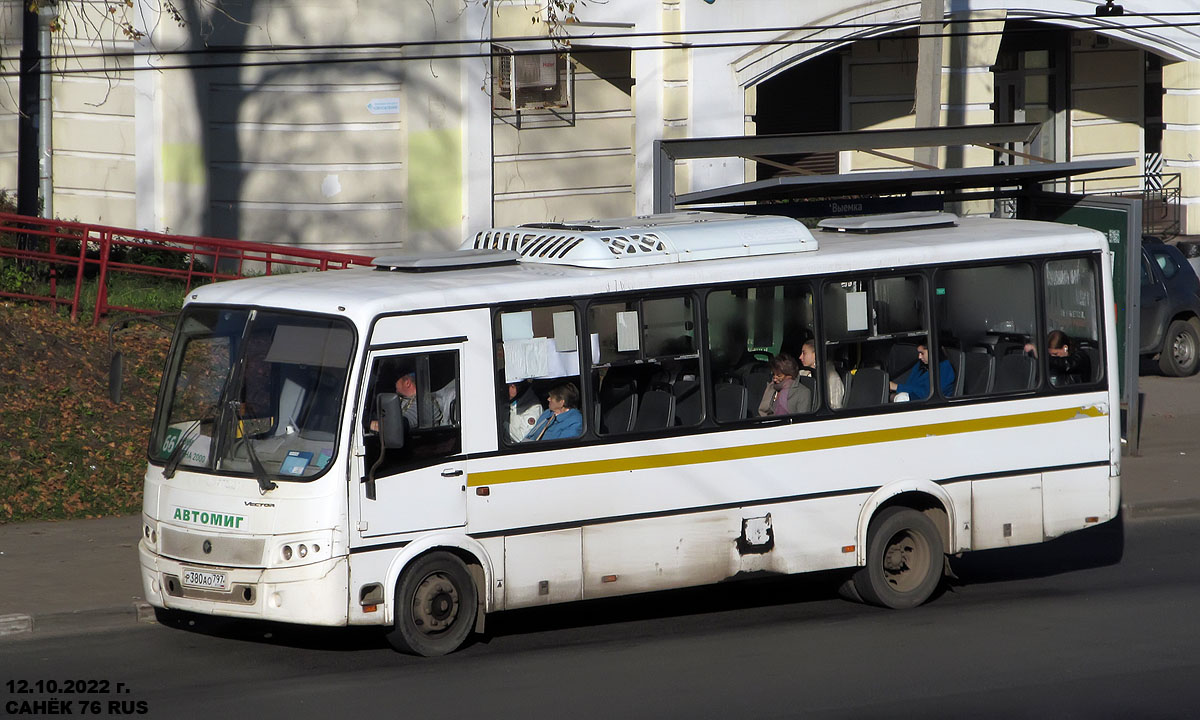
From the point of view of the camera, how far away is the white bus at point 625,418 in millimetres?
9641

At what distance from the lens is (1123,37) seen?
2878cm

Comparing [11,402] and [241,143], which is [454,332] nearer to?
[11,402]

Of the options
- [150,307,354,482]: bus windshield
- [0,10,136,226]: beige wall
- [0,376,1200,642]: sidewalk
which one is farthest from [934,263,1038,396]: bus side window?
[0,10,136,226]: beige wall

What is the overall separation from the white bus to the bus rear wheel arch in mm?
23

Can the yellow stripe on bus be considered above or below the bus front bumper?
above

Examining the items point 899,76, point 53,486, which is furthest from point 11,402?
point 899,76

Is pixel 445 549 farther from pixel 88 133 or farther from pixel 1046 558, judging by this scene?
pixel 88 133

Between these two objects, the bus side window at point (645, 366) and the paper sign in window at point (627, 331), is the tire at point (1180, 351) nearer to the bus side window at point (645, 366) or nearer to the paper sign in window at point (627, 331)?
the bus side window at point (645, 366)

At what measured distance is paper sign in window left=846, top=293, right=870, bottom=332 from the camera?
11.2 m

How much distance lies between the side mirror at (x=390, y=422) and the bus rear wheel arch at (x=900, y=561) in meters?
3.60

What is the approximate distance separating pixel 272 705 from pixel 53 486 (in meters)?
6.64

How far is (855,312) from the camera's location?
441 inches

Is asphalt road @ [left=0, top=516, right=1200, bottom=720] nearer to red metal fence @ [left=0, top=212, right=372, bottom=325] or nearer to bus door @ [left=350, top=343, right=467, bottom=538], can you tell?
bus door @ [left=350, top=343, right=467, bottom=538]

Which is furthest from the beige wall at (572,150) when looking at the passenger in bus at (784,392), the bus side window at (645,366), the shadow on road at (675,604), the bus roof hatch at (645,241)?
the bus side window at (645,366)
